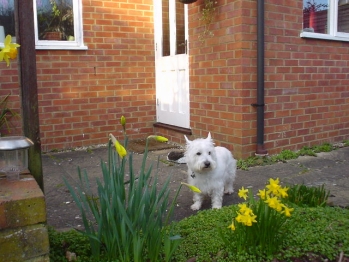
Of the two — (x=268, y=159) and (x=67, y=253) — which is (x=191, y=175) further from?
(x=268, y=159)

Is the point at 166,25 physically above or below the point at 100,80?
above

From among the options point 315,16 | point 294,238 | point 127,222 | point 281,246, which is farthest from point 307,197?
point 315,16

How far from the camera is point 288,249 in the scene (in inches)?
97.3

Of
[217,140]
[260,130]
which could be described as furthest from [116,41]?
[260,130]

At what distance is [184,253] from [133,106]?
478 centimetres

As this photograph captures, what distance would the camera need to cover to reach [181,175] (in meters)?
4.90

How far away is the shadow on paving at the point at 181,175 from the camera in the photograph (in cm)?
363

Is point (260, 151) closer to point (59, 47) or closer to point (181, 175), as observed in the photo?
point (181, 175)

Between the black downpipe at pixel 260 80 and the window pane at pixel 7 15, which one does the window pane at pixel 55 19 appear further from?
the black downpipe at pixel 260 80

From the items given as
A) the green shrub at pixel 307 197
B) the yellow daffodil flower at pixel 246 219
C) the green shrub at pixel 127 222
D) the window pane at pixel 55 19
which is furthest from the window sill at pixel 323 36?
the green shrub at pixel 127 222

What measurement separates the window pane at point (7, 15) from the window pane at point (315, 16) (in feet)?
14.7

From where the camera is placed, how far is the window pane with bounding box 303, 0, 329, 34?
5996 millimetres

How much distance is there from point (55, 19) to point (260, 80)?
3453 mm

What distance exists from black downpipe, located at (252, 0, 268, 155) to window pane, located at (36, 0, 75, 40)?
3101 millimetres
